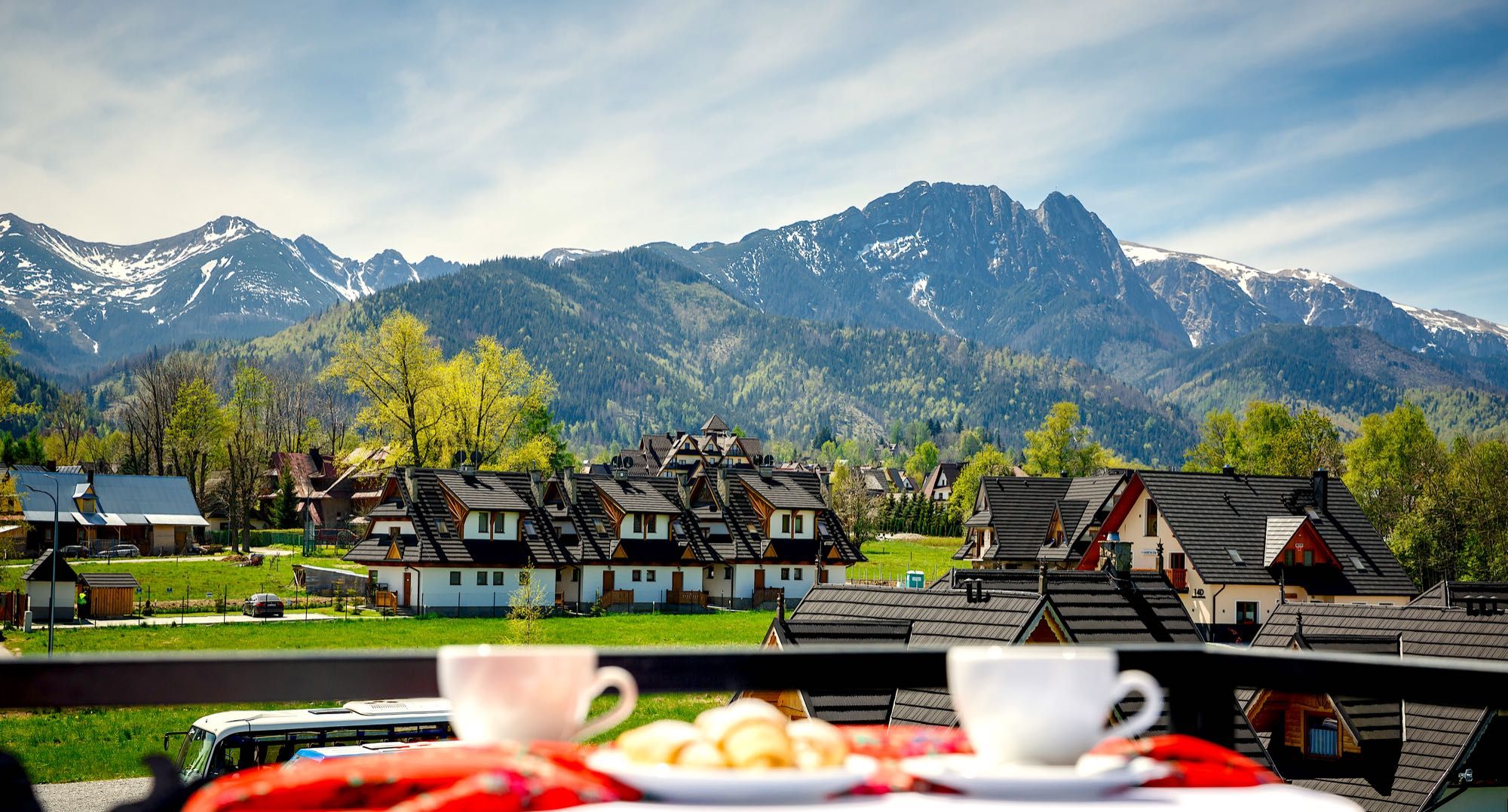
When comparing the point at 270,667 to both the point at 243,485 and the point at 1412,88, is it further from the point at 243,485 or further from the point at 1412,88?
the point at 243,485

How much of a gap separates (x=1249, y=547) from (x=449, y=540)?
29323 mm

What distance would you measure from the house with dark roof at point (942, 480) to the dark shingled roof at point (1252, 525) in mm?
95368

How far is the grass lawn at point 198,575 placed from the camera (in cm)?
4728

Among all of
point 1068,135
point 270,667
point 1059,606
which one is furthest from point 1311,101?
point 270,667

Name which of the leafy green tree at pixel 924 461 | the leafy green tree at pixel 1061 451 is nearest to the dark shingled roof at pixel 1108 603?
the leafy green tree at pixel 1061 451

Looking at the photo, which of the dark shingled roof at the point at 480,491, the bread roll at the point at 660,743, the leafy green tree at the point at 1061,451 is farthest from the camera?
the leafy green tree at the point at 1061,451

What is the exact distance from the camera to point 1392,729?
16.8 m

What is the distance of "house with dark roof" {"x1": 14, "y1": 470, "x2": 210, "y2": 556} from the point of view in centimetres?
6347

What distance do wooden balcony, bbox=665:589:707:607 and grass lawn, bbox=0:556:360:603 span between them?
15628 mm

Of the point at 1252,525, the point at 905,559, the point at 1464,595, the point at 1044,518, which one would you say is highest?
the point at 1252,525

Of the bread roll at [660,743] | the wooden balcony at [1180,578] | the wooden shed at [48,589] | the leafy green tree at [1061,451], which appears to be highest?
the leafy green tree at [1061,451]

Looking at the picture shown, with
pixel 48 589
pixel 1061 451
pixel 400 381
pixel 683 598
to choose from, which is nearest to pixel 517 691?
pixel 48 589

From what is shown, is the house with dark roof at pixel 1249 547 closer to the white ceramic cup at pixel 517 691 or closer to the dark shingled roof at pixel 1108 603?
the dark shingled roof at pixel 1108 603

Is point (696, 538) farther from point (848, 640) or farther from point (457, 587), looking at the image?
point (848, 640)
